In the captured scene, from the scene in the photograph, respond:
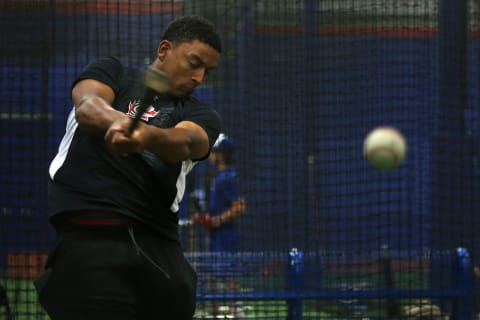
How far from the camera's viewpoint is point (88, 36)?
748 centimetres

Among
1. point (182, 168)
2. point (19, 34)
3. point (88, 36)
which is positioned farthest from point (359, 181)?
point (182, 168)

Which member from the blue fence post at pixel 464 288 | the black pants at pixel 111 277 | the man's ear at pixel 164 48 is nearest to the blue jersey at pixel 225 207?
the blue fence post at pixel 464 288

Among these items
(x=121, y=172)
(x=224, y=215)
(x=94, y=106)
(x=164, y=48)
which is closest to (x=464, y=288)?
(x=224, y=215)

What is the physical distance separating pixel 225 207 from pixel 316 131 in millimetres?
1113

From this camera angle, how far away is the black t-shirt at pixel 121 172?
11.7ft

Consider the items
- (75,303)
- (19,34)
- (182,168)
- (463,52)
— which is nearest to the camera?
(75,303)

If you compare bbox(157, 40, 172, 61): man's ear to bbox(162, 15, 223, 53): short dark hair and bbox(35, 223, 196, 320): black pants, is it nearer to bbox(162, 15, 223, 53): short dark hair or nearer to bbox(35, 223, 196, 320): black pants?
bbox(162, 15, 223, 53): short dark hair

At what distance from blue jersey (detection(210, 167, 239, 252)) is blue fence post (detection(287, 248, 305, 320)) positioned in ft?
2.24

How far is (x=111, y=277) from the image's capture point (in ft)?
11.5

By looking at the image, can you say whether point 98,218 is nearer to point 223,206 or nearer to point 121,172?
point 121,172

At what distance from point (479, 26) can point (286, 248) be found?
249cm

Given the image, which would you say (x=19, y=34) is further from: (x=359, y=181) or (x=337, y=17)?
(x=359, y=181)

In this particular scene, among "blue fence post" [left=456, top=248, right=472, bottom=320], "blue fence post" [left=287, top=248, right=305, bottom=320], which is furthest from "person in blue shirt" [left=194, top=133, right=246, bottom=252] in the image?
"blue fence post" [left=456, top=248, right=472, bottom=320]

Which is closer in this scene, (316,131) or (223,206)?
(316,131)
